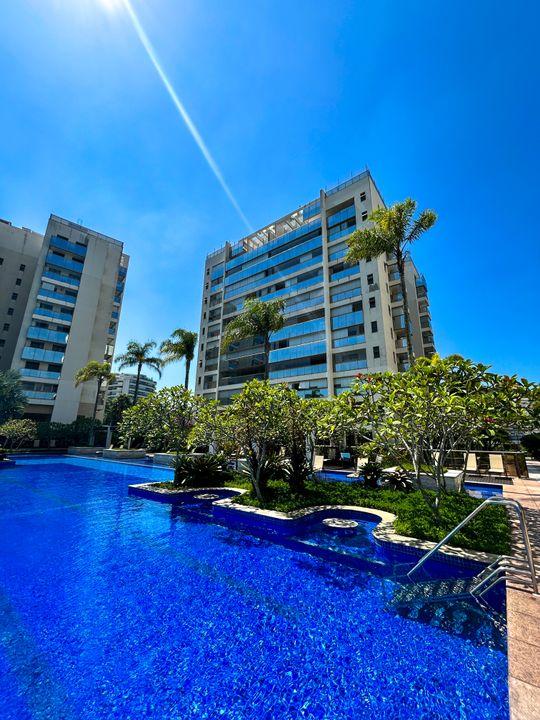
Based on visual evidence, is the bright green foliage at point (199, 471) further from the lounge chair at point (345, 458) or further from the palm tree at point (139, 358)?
the palm tree at point (139, 358)

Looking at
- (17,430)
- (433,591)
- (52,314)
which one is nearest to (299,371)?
(17,430)

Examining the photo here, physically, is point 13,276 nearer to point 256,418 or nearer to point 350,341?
point 350,341

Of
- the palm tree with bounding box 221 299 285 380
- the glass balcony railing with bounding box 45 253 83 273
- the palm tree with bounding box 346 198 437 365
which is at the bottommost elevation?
the palm tree with bounding box 221 299 285 380

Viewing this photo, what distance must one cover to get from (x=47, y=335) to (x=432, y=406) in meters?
A: 51.6

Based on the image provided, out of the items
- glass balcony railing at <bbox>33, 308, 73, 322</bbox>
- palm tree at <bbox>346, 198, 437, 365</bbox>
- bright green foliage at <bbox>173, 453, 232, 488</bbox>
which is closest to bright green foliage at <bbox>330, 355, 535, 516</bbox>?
bright green foliage at <bbox>173, 453, 232, 488</bbox>

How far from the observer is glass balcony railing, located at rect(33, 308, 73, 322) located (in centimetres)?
4424

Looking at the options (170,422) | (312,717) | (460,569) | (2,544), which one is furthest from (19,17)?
(460,569)

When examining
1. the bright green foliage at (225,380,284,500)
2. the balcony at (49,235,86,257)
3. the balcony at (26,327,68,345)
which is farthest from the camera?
the balcony at (49,235,86,257)

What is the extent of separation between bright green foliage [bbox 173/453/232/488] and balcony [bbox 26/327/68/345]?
3973 cm

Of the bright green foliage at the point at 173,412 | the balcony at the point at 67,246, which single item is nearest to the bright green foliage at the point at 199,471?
the bright green foliage at the point at 173,412

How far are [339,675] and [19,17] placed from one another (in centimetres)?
2040

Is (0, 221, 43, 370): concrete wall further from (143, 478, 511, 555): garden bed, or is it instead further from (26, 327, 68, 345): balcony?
(143, 478, 511, 555): garden bed

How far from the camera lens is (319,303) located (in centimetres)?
3847

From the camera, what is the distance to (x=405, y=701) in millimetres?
3568
